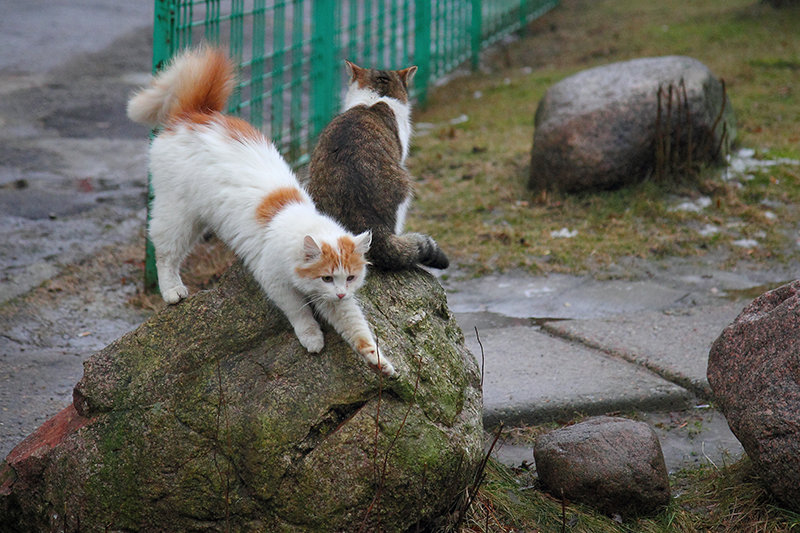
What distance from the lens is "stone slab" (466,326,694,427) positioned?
12.7 feet

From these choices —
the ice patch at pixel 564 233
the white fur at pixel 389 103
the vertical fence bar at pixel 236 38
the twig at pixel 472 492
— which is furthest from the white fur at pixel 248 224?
the ice patch at pixel 564 233

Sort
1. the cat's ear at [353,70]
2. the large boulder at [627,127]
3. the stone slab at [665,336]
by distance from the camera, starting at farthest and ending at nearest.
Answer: the large boulder at [627,127]
the cat's ear at [353,70]
the stone slab at [665,336]

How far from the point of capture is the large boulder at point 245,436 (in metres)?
2.76

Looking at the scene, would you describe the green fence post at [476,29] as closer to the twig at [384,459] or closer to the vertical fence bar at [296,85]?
the vertical fence bar at [296,85]

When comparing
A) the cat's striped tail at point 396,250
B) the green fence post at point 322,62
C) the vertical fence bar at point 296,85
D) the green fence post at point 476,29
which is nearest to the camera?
the cat's striped tail at point 396,250

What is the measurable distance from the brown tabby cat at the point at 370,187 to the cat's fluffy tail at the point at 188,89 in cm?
52

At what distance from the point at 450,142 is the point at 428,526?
6034mm

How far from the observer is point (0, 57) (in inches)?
379

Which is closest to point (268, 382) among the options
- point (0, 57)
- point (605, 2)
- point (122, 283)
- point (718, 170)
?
point (122, 283)

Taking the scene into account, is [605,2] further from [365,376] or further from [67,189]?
[365,376]

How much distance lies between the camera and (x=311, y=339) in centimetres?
289

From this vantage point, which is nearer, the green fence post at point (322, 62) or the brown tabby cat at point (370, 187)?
the brown tabby cat at point (370, 187)

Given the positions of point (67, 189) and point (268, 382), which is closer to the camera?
point (268, 382)

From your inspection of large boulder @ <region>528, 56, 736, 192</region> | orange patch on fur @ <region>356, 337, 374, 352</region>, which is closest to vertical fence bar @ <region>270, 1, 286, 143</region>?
large boulder @ <region>528, 56, 736, 192</region>
